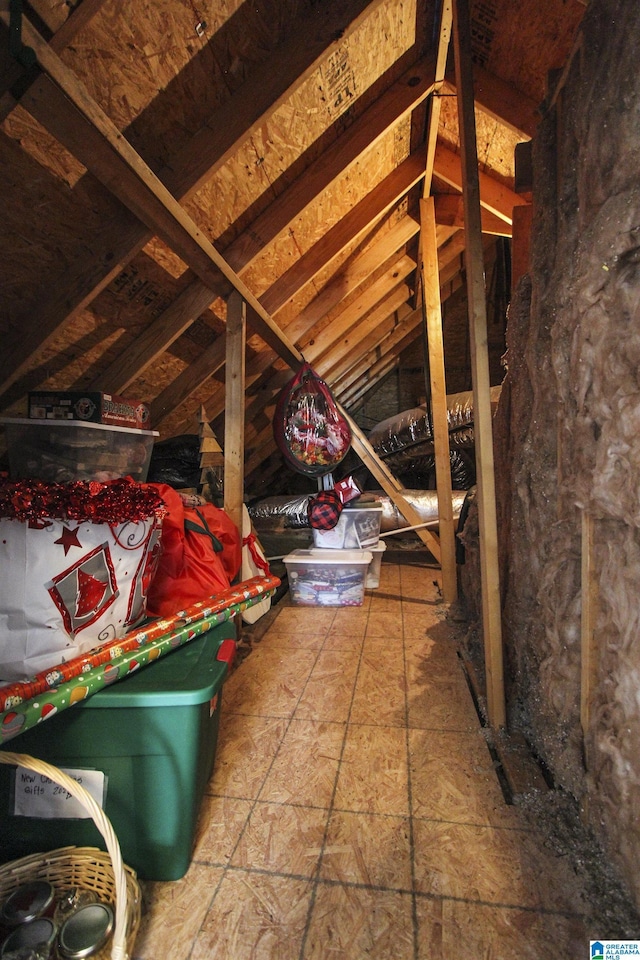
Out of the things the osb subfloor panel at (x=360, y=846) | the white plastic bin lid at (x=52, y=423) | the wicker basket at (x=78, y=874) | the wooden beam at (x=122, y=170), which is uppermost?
the wooden beam at (x=122, y=170)

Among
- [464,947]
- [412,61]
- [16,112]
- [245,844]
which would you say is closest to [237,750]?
[245,844]

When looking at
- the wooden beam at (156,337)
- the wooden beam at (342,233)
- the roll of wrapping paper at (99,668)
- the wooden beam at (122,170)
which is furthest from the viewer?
the wooden beam at (342,233)

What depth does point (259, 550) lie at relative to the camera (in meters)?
2.40

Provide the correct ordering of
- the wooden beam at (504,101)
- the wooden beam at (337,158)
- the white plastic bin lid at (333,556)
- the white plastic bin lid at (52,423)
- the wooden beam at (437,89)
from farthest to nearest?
the white plastic bin lid at (333,556)
the wooden beam at (337,158)
the wooden beam at (504,101)
the wooden beam at (437,89)
the white plastic bin lid at (52,423)

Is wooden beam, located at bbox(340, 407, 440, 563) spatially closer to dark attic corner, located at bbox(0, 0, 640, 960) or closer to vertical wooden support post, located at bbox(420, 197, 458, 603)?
vertical wooden support post, located at bbox(420, 197, 458, 603)

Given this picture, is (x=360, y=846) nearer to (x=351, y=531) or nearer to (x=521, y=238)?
(x=351, y=531)

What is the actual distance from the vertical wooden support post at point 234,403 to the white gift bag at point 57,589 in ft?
3.16

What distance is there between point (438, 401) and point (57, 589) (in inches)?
95.2

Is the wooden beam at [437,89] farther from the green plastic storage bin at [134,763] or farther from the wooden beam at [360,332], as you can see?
the green plastic storage bin at [134,763]

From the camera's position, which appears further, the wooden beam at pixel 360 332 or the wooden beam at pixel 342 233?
the wooden beam at pixel 360 332

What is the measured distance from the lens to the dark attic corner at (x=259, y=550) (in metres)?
0.90

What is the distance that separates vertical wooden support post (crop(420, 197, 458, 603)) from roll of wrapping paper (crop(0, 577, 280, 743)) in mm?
1779

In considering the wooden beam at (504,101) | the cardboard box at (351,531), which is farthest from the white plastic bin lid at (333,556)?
the wooden beam at (504,101)

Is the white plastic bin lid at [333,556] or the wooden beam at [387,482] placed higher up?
the wooden beam at [387,482]
